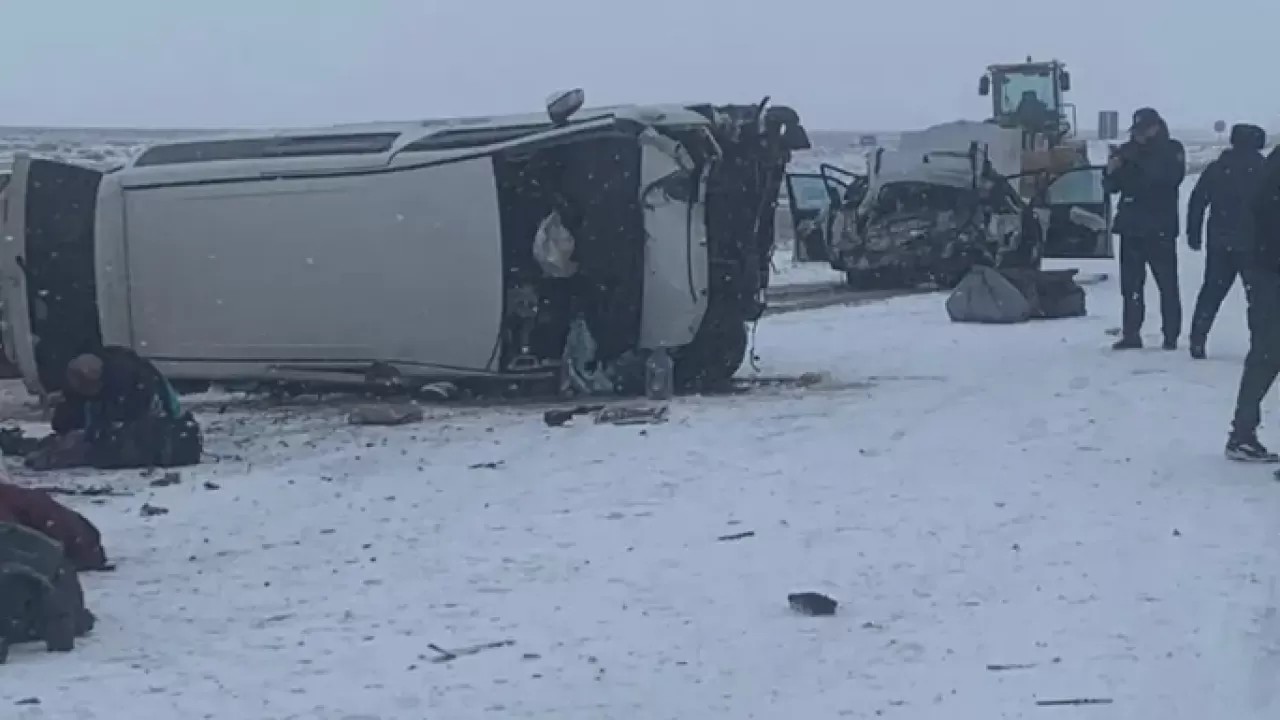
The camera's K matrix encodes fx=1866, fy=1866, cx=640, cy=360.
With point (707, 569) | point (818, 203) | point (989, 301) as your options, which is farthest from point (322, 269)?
point (818, 203)

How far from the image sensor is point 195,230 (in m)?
12.9


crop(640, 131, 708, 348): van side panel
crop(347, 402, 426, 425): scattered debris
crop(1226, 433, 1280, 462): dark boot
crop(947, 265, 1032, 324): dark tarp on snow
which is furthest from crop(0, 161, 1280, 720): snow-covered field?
crop(947, 265, 1032, 324): dark tarp on snow

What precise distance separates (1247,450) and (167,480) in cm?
557

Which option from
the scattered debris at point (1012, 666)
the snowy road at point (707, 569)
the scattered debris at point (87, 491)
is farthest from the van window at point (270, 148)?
the scattered debris at point (1012, 666)

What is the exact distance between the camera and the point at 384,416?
39.0ft

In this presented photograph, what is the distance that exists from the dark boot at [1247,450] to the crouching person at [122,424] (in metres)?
5.59

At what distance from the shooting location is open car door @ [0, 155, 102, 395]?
41.1 ft

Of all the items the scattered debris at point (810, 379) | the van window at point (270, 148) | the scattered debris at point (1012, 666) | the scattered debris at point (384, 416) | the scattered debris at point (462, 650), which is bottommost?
the scattered debris at point (810, 379)

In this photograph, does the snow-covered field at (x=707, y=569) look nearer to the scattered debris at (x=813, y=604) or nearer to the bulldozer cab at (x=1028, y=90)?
the scattered debris at (x=813, y=604)

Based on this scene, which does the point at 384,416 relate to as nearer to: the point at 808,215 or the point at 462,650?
the point at 462,650

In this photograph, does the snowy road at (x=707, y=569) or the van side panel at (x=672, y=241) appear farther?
the van side panel at (x=672, y=241)

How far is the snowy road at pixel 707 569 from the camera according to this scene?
588cm

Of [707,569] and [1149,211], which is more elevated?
[1149,211]

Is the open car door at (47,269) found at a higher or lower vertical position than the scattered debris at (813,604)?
higher
